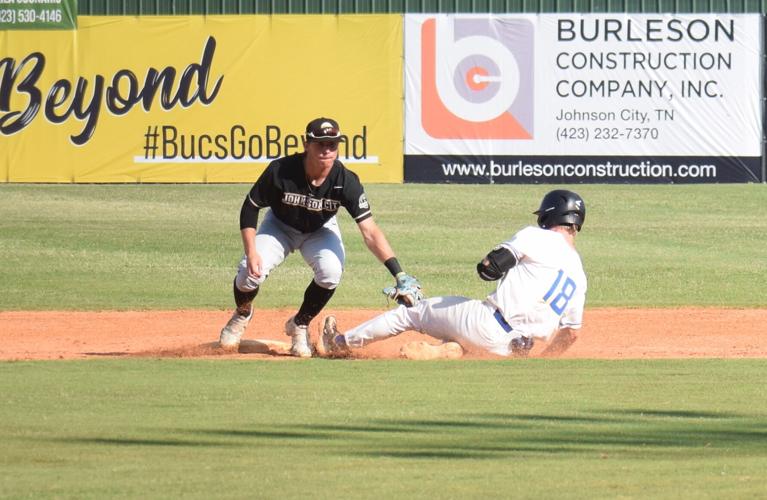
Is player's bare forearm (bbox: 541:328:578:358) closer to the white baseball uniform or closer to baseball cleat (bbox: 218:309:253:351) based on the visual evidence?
the white baseball uniform

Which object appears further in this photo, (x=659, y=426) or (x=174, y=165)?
(x=174, y=165)

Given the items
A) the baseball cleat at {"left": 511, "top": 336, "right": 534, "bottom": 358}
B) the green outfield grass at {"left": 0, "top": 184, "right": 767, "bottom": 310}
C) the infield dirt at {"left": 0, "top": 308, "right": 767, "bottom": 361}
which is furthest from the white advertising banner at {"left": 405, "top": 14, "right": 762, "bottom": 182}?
the baseball cleat at {"left": 511, "top": 336, "right": 534, "bottom": 358}

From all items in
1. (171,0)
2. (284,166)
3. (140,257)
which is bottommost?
(140,257)

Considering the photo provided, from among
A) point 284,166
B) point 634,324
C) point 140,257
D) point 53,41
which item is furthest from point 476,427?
point 53,41

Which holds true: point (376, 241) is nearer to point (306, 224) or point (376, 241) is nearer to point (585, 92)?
point (306, 224)

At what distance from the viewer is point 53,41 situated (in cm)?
2373

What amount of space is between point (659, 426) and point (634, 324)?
5630mm

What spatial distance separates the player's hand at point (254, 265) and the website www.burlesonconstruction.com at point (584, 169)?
13.7 meters

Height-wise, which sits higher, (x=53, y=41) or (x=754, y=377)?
(x=53, y=41)

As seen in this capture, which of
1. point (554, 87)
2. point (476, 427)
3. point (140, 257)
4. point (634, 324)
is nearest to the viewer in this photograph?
point (476, 427)

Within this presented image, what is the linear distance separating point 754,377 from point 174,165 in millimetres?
16066

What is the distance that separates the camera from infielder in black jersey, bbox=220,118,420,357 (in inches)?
373

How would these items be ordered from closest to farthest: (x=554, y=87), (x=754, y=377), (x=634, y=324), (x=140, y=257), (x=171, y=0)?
(x=754, y=377), (x=634, y=324), (x=140, y=257), (x=554, y=87), (x=171, y=0)

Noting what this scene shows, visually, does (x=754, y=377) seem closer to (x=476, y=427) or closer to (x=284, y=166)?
(x=476, y=427)
